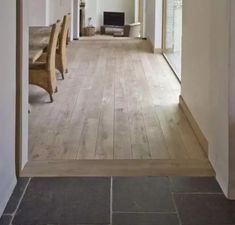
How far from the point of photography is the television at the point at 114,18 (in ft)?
66.4

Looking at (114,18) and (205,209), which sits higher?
(114,18)

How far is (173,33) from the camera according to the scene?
8367 millimetres

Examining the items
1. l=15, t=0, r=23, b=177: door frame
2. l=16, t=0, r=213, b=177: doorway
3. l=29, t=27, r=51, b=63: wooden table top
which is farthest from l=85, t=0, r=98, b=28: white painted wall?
l=15, t=0, r=23, b=177: door frame

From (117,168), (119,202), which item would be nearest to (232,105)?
(119,202)

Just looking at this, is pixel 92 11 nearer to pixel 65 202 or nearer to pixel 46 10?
pixel 46 10

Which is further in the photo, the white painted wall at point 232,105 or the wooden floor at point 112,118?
the wooden floor at point 112,118

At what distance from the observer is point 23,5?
303cm

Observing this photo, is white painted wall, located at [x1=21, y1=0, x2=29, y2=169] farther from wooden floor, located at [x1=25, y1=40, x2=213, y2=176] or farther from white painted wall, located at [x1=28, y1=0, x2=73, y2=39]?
white painted wall, located at [x1=28, y1=0, x2=73, y2=39]

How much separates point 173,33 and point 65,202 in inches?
239

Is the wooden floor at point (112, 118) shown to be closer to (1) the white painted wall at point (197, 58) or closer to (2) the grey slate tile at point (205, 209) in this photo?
(1) the white painted wall at point (197, 58)

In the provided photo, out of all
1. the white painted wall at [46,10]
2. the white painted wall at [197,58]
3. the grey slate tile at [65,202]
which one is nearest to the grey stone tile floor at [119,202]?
the grey slate tile at [65,202]

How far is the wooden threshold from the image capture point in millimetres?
3129

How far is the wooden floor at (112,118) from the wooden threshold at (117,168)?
82mm

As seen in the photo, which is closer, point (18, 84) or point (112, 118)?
point (18, 84)
